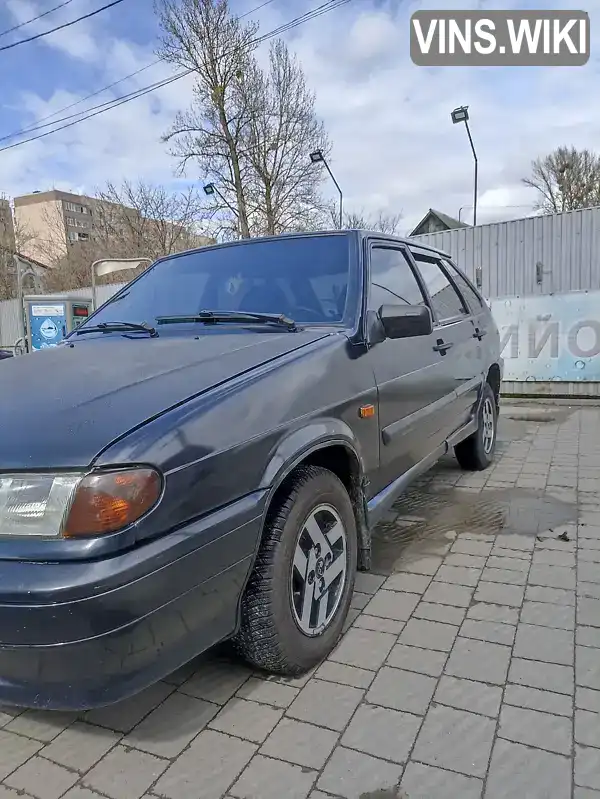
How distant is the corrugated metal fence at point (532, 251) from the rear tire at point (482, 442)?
5224 mm

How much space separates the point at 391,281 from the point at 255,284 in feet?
2.65

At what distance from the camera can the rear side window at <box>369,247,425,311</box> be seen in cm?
312

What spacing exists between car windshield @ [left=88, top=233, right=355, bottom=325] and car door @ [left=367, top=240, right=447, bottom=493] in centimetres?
20

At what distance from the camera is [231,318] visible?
290 cm

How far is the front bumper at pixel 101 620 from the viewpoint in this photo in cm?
156

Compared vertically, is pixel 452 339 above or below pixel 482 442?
above

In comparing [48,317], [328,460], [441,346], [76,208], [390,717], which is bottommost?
[390,717]

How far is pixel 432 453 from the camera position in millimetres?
3816

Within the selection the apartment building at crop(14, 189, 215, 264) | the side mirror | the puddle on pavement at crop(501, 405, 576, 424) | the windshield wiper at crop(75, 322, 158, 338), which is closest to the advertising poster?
the puddle on pavement at crop(501, 405, 576, 424)

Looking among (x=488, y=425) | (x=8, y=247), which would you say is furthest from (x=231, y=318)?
(x=8, y=247)

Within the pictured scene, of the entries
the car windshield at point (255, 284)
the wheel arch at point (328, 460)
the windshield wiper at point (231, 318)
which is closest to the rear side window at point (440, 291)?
the car windshield at point (255, 284)

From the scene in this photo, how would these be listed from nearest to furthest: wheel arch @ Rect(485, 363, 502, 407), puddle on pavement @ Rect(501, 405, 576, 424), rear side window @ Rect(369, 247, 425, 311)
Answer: rear side window @ Rect(369, 247, 425, 311) → wheel arch @ Rect(485, 363, 502, 407) → puddle on pavement @ Rect(501, 405, 576, 424)

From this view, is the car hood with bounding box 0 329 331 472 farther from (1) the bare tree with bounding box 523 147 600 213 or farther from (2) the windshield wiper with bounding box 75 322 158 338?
(1) the bare tree with bounding box 523 147 600 213

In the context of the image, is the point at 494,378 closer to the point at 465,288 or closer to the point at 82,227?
the point at 465,288
